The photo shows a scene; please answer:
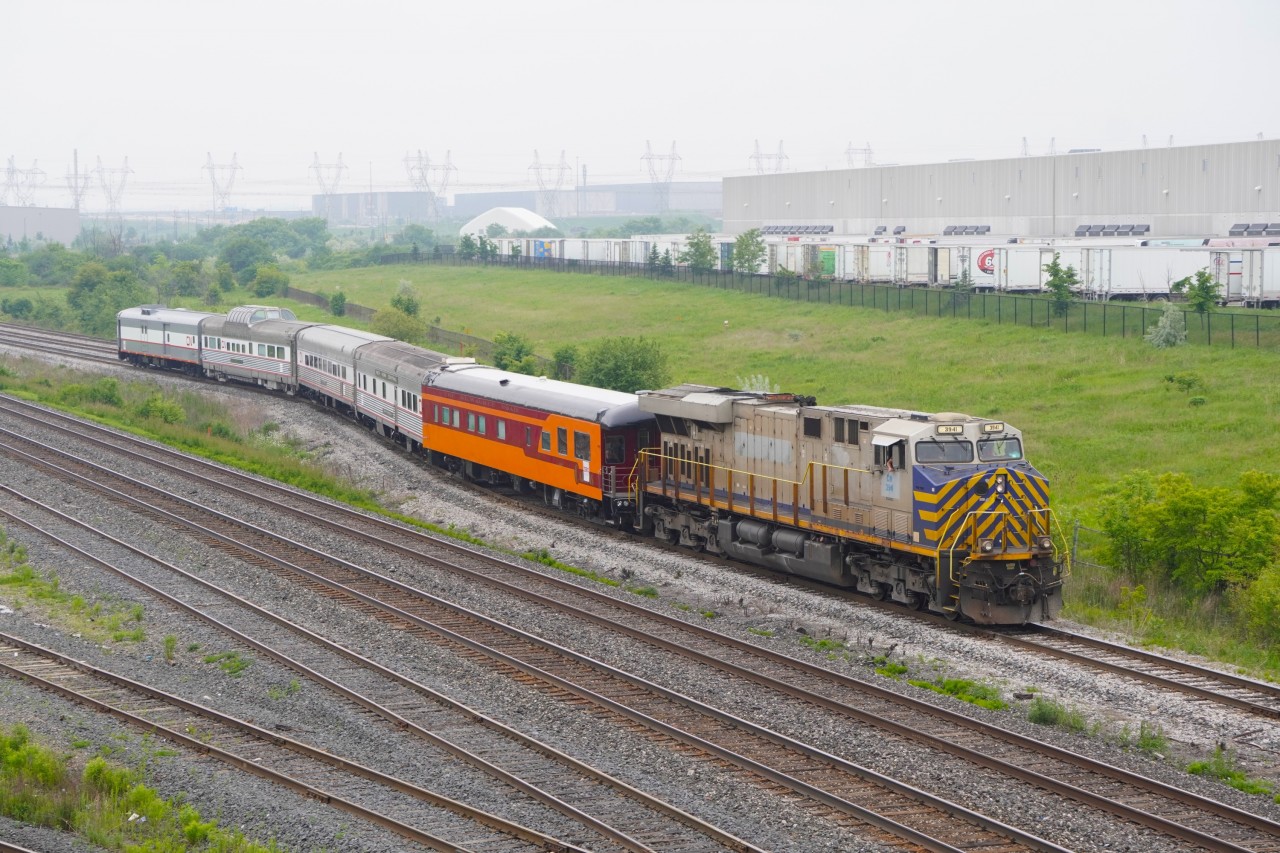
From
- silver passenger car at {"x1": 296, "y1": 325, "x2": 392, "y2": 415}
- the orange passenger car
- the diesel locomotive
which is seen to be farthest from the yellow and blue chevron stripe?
silver passenger car at {"x1": 296, "y1": 325, "x2": 392, "y2": 415}

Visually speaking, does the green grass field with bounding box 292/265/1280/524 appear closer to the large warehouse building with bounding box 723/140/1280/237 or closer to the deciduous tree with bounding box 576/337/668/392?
the deciduous tree with bounding box 576/337/668/392

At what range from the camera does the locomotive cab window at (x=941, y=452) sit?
20.6m

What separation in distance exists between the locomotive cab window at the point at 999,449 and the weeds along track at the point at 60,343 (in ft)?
172

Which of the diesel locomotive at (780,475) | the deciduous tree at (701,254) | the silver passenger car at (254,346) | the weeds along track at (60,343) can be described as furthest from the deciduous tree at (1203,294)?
the weeds along track at (60,343)

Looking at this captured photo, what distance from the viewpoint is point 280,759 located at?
14453 millimetres

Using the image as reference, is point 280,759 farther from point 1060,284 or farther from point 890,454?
point 1060,284

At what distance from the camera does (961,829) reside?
12.4m

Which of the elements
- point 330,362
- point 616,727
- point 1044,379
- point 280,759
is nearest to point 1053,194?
point 1044,379

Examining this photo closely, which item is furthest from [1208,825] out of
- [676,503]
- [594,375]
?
[594,375]

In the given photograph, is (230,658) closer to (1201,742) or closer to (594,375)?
(1201,742)

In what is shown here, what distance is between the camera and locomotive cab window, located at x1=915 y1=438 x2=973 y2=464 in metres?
20.6

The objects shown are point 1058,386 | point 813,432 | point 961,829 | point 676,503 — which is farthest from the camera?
point 1058,386

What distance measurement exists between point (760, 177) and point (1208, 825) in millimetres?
103204

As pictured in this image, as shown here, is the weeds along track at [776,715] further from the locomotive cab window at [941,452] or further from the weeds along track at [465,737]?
the locomotive cab window at [941,452]
